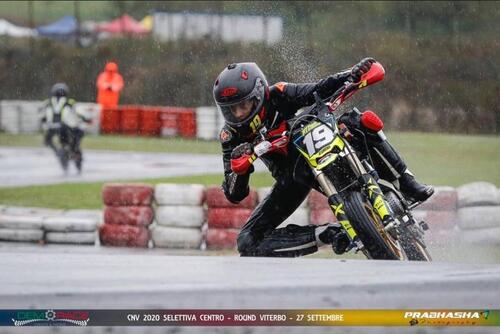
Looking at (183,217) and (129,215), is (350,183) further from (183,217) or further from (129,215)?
(129,215)

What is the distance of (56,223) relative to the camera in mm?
11320

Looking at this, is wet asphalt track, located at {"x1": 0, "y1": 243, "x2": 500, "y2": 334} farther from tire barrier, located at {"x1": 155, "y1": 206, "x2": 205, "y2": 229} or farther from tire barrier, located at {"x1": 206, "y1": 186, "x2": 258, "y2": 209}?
tire barrier, located at {"x1": 155, "y1": 206, "x2": 205, "y2": 229}

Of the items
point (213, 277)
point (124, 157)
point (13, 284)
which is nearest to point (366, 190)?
point (213, 277)

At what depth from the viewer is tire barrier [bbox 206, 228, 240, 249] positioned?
10969 millimetres

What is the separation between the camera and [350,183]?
6.75 metres

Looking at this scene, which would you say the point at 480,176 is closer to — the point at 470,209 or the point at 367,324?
the point at 470,209

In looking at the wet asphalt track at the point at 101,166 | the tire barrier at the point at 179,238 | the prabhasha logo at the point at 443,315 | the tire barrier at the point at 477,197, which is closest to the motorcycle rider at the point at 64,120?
the wet asphalt track at the point at 101,166

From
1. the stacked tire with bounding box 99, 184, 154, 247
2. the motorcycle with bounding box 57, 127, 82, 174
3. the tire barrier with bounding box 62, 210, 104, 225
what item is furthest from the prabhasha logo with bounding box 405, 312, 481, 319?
the motorcycle with bounding box 57, 127, 82, 174

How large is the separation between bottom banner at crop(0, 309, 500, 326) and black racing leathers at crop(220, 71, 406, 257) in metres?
2.72

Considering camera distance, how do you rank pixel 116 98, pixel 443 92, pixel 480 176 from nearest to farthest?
pixel 480 176 < pixel 443 92 < pixel 116 98

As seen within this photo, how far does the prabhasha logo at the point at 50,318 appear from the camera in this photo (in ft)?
14.2

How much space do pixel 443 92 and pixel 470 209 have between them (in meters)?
12.6

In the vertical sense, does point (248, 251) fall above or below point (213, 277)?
below

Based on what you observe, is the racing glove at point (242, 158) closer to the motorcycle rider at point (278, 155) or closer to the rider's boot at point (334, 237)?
the motorcycle rider at point (278, 155)
